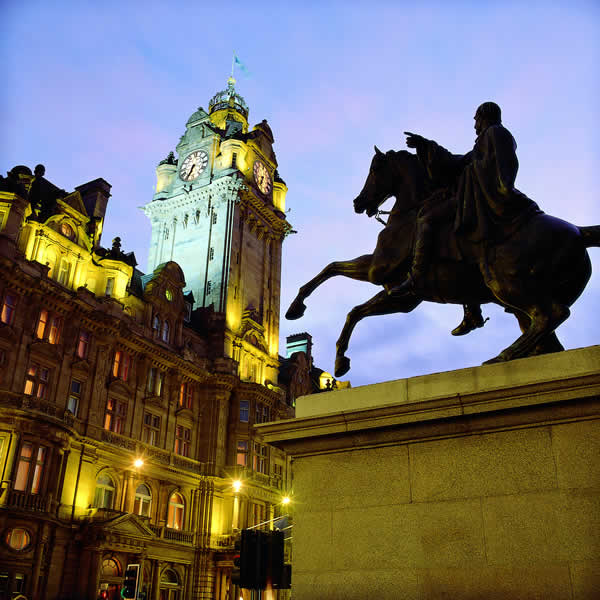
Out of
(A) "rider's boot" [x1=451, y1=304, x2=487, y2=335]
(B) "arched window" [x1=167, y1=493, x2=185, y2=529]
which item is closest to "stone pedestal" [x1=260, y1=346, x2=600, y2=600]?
(A) "rider's boot" [x1=451, y1=304, x2=487, y2=335]

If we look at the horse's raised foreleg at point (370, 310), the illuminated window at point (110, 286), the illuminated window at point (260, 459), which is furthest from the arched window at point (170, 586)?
the horse's raised foreleg at point (370, 310)

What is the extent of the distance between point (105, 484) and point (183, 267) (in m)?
24.5

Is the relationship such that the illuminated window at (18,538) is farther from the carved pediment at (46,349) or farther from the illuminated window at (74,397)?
the carved pediment at (46,349)

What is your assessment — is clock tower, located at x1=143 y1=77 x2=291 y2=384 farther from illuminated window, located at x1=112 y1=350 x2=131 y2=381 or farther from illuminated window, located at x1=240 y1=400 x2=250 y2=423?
illuminated window, located at x1=112 y1=350 x2=131 y2=381

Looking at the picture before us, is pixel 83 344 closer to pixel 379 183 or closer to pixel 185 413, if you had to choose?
pixel 185 413

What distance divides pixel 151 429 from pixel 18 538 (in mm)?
13067

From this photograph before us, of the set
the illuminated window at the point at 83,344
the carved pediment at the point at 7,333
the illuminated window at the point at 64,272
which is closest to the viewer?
the carved pediment at the point at 7,333

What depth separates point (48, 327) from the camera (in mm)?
36406

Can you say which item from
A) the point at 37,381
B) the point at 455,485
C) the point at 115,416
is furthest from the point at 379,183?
the point at 115,416

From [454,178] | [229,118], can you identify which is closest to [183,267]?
[229,118]

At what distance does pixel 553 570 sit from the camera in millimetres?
5109

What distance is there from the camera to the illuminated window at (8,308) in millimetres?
33812

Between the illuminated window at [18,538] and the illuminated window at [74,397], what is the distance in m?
7.86

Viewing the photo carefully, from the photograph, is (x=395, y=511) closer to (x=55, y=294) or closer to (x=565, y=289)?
(x=565, y=289)
